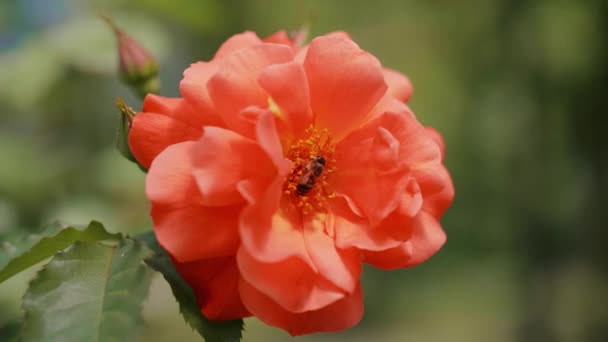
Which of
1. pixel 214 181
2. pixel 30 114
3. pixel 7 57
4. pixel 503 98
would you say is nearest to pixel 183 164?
pixel 214 181

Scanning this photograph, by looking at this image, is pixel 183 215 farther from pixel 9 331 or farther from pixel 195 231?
pixel 9 331

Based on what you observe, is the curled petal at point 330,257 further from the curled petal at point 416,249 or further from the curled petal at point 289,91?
the curled petal at point 289,91

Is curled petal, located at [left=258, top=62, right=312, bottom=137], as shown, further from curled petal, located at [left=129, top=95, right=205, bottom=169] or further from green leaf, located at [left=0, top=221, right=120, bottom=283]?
green leaf, located at [left=0, top=221, right=120, bottom=283]

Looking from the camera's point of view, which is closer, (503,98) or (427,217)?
(427,217)

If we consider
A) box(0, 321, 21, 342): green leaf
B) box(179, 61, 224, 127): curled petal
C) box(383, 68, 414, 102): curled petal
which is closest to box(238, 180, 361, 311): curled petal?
box(179, 61, 224, 127): curled petal

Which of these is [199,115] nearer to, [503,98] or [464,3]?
[464,3]

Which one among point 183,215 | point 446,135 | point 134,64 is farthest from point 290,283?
point 446,135

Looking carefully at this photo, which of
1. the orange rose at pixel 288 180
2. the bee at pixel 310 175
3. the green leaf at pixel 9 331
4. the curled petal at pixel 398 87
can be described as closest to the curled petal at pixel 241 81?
the orange rose at pixel 288 180
